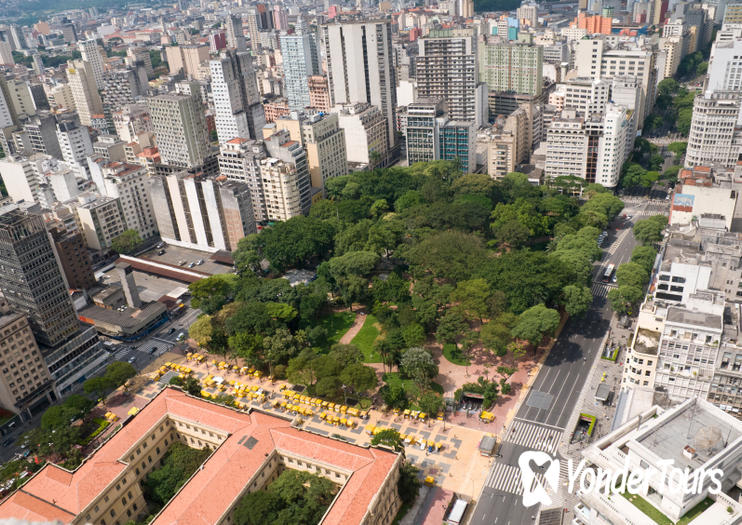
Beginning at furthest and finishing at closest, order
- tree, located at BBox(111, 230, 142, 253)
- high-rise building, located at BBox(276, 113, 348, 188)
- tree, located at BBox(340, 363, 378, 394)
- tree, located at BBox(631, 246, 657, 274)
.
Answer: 1. high-rise building, located at BBox(276, 113, 348, 188)
2. tree, located at BBox(111, 230, 142, 253)
3. tree, located at BBox(631, 246, 657, 274)
4. tree, located at BBox(340, 363, 378, 394)

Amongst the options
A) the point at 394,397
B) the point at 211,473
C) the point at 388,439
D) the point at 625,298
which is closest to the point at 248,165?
the point at 394,397

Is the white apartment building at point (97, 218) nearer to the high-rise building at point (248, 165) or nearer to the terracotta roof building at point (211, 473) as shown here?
the high-rise building at point (248, 165)

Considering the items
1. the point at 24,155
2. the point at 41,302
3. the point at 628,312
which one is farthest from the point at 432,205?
the point at 24,155

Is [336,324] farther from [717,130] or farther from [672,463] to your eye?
[717,130]

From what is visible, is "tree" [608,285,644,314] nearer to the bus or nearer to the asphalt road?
the asphalt road

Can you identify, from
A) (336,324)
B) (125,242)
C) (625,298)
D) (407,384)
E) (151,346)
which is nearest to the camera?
(407,384)

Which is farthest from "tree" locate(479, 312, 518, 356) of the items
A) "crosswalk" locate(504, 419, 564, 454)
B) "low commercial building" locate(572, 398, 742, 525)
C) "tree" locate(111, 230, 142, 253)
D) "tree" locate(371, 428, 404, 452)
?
"tree" locate(111, 230, 142, 253)

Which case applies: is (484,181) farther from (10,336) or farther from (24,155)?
(24,155)
